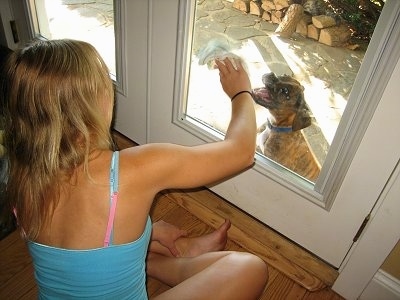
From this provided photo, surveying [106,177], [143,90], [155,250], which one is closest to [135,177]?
[106,177]

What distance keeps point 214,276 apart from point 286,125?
44 cm

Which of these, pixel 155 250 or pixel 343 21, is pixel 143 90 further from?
pixel 343 21

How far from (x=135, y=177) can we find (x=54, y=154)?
134mm

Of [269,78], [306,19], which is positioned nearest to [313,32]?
[306,19]

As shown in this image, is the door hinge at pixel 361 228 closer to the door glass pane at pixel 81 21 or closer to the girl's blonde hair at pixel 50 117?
the girl's blonde hair at pixel 50 117

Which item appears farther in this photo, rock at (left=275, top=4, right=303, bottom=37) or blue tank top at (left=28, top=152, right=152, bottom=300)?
rock at (left=275, top=4, right=303, bottom=37)

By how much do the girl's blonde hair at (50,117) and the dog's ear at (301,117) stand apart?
1.63ft

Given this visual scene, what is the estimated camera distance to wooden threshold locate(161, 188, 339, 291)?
98 cm

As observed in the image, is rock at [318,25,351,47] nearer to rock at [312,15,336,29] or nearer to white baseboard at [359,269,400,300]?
rock at [312,15,336,29]

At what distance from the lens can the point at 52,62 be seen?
52 centimetres

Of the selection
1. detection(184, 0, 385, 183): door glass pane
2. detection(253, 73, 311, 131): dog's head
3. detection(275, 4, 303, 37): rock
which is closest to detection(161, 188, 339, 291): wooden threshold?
detection(184, 0, 385, 183): door glass pane

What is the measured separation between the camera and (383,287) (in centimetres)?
87

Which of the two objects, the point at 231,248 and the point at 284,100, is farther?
the point at 231,248

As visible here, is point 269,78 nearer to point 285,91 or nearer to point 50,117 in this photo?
point 285,91
